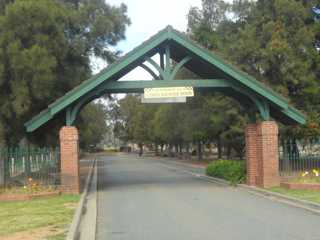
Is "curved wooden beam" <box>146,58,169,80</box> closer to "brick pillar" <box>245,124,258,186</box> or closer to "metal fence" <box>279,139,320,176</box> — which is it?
"brick pillar" <box>245,124,258,186</box>

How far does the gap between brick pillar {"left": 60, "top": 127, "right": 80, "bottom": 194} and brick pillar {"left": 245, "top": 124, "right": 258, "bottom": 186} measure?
6.72 metres

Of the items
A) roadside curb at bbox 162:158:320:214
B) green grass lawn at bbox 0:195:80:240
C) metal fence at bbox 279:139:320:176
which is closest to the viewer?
green grass lawn at bbox 0:195:80:240

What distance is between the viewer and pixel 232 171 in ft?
80.6

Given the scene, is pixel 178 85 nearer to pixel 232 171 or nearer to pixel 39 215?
pixel 232 171

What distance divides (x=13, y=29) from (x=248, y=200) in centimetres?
1187

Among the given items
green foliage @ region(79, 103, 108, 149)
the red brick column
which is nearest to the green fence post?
the red brick column

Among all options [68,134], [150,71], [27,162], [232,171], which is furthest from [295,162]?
[27,162]

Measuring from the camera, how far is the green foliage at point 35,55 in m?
22.4

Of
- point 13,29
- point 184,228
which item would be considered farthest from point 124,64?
point 184,228

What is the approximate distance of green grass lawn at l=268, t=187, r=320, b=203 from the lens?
630 inches

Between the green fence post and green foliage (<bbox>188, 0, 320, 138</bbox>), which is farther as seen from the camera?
green foliage (<bbox>188, 0, 320, 138</bbox>)

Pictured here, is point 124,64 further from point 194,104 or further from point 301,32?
point 194,104

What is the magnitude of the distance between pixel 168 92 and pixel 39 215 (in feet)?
29.1

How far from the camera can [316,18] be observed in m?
32.8
